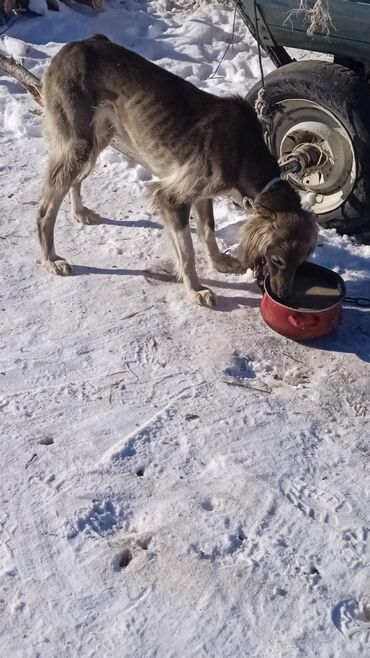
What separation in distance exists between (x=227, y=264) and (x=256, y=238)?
749mm

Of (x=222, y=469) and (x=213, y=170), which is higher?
(x=213, y=170)

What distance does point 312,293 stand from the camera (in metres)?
4.50

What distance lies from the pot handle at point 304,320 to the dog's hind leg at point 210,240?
2.38 feet

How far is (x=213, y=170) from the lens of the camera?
443 centimetres

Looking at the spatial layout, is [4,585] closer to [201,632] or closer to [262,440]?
[201,632]

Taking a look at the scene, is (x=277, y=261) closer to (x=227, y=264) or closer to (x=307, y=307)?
(x=307, y=307)

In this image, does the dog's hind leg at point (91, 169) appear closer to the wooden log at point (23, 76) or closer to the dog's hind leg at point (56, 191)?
the dog's hind leg at point (56, 191)

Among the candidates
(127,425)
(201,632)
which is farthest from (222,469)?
(201,632)

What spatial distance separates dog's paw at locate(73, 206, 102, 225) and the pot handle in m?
1.80

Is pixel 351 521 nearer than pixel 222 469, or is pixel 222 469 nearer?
pixel 351 521

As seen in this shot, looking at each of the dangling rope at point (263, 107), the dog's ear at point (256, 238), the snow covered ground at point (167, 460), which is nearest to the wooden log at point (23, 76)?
the snow covered ground at point (167, 460)

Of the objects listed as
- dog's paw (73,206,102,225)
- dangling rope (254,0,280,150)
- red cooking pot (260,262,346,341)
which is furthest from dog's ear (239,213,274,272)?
dog's paw (73,206,102,225)

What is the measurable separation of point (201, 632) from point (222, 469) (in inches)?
32.9

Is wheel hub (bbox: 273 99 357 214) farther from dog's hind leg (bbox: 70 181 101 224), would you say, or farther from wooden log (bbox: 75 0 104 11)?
wooden log (bbox: 75 0 104 11)
